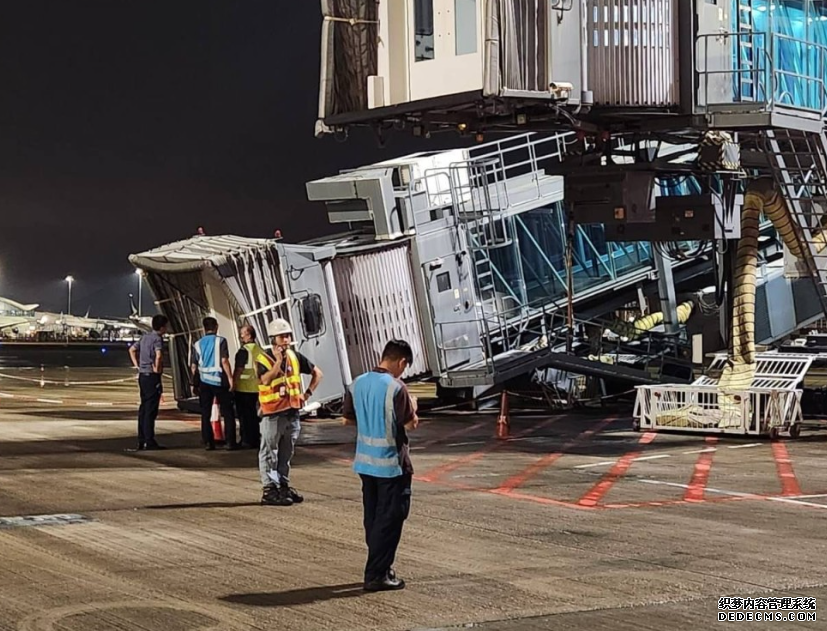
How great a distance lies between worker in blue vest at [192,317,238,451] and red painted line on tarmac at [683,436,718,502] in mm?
6191

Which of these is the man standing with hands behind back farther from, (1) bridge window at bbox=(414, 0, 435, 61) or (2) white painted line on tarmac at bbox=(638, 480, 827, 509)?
(2) white painted line on tarmac at bbox=(638, 480, 827, 509)

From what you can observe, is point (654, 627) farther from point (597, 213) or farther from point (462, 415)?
point (462, 415)

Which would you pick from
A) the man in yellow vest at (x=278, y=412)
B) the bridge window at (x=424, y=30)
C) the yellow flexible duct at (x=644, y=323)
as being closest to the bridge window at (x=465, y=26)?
the bridge window at (x=424, y=30)

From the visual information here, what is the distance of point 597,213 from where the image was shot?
793 inches

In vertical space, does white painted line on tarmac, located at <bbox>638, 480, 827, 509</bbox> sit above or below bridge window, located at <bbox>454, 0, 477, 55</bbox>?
below

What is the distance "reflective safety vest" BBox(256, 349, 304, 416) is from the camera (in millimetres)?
11805

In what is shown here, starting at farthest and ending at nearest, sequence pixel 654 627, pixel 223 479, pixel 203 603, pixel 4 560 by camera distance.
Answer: pixel 223 479 → pixel 4 560 → pixel 203 603 → pixel 654 627

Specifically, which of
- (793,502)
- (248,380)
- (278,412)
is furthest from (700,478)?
(248,380)

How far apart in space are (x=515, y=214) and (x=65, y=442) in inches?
397

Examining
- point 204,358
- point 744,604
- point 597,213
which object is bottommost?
point 744,604

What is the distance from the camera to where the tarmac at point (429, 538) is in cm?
776

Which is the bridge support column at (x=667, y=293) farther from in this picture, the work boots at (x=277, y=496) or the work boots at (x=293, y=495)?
the work boots at (x=277, y=496)

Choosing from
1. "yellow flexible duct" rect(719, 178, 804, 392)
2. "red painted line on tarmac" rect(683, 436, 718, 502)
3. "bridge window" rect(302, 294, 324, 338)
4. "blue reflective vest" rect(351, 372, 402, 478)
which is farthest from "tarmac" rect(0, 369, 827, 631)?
"bridge window" rect(302, 294, 324, 338)

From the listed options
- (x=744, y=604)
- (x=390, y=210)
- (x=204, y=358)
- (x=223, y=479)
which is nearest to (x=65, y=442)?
(x=204, y=358)
